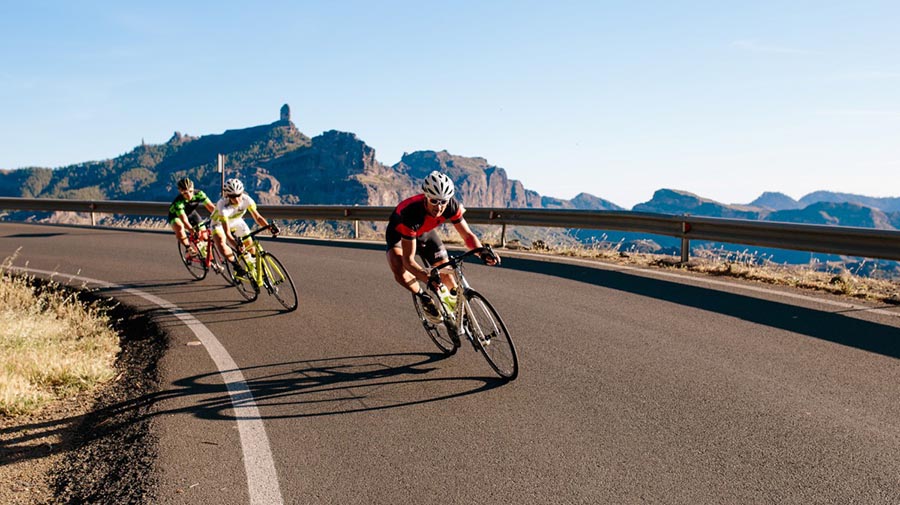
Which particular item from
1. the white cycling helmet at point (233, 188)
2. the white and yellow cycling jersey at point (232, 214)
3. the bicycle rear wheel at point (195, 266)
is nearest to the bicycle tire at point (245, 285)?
the white and yellow cycling jersey at point (232, 214)

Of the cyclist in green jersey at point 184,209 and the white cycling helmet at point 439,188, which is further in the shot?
the cyclist in green jersey at point 184,209

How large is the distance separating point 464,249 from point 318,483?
11051 millimetres

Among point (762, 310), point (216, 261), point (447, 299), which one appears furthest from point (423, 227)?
point (216, 261)

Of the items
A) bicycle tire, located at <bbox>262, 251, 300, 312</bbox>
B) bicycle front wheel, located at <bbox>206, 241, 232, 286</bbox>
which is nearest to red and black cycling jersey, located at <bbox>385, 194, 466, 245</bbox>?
bicycle tire, located at <bbox>262, 251, 300, 312</bbox>

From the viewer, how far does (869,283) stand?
32.6 feet

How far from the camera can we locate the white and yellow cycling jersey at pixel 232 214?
9883 millimetres

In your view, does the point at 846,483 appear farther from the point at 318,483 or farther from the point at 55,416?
the point at 55,416

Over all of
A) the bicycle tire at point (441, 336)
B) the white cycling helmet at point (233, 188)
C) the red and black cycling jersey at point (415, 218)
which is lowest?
the bicycle tire at point (441, 336)

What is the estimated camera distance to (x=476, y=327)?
5.89 meters

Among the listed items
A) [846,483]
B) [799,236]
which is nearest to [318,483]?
[846,483]

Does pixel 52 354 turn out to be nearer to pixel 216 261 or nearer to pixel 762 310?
pixel 216 261

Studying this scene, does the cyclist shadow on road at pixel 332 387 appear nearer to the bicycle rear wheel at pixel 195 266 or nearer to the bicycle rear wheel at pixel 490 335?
the bicycle rear wheel at pixel 490 335

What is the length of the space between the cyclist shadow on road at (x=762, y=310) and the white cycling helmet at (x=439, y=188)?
4172 mm

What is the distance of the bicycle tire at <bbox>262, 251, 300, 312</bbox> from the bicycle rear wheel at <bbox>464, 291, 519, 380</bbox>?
345 cm
